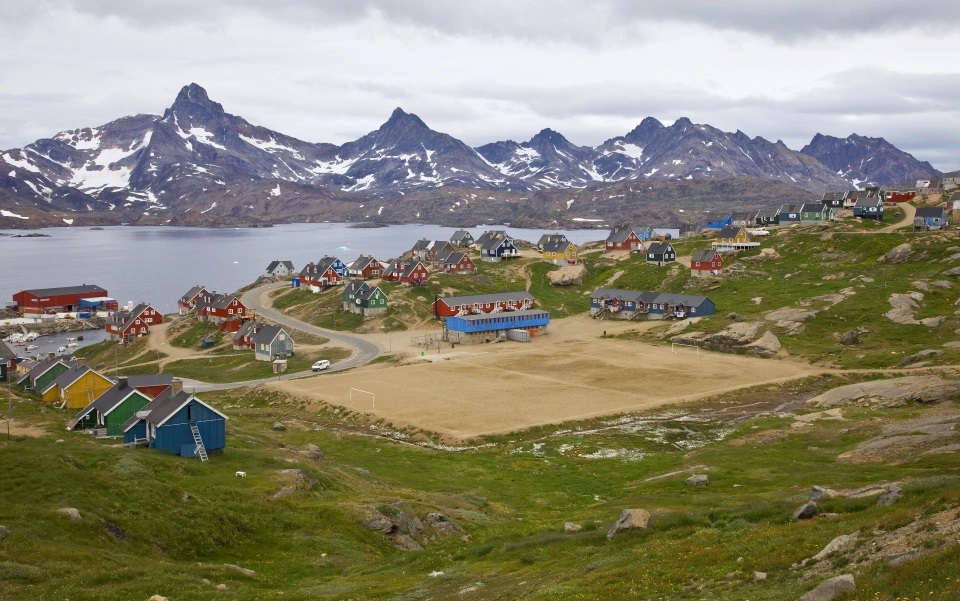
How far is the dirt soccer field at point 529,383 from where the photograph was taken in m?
72.6

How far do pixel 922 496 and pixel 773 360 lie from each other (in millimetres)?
65719

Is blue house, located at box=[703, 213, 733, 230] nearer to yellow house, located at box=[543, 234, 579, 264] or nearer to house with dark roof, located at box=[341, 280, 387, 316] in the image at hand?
yellow house, located at box=[543, 234, 579, 264]

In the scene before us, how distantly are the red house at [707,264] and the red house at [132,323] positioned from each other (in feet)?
295

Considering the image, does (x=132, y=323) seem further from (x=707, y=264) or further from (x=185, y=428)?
(x=707, y=264)

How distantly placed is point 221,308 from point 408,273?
32493 mm

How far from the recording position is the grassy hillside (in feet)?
77.7

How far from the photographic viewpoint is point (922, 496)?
27.2 m

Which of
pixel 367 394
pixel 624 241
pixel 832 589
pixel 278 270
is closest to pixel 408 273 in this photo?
pixel 278 270

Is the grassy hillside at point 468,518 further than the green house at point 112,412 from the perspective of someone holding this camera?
No

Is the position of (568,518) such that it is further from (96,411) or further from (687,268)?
(687,268)

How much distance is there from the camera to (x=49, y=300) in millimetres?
152500

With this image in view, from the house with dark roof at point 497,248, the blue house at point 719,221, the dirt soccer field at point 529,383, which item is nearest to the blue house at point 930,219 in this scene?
the blue house at point 719,221

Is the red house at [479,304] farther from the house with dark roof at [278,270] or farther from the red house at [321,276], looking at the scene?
the house with dark roof at [278,270]

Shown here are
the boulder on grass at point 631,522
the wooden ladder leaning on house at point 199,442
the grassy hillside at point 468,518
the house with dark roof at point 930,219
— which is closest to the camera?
the grassy hillside at point 468,518
